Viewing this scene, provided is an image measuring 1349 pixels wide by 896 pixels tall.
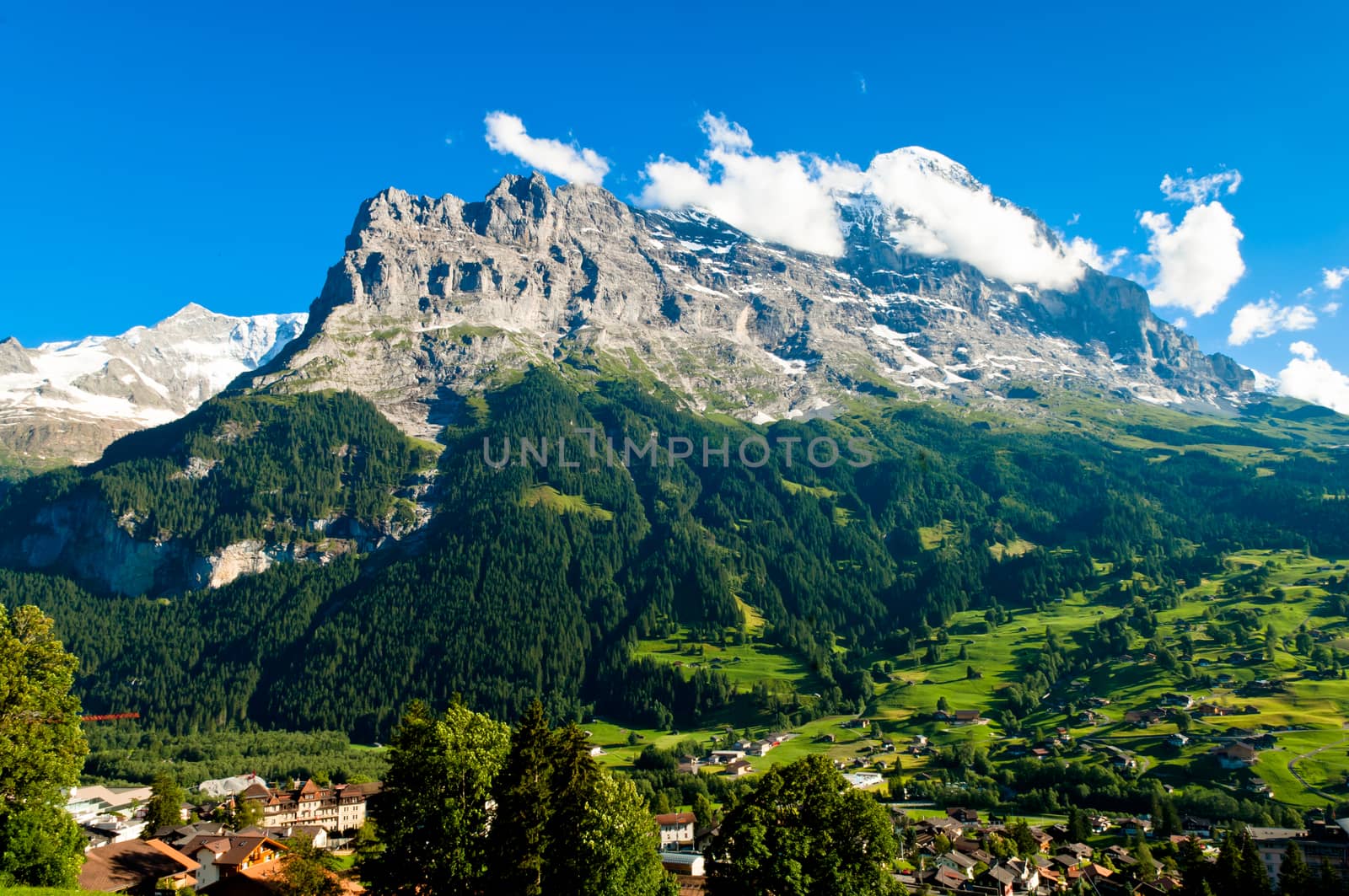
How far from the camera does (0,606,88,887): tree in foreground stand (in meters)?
37.8

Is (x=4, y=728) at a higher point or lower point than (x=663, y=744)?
higher

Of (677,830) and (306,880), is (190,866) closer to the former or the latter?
(306,880)

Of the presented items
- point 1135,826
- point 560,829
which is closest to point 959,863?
point 1135,826

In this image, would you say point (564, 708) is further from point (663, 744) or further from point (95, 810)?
point (95, 810)

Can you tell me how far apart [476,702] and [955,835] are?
118495 mm

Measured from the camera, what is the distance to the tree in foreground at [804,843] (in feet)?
141

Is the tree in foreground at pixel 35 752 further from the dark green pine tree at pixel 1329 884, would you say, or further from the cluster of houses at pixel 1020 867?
the dark green pine tree at pixel 1329 884

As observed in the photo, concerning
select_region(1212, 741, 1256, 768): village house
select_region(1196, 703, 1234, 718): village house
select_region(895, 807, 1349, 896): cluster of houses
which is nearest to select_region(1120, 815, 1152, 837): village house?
select_region(895, 807, 1349, 896): cluster of houses

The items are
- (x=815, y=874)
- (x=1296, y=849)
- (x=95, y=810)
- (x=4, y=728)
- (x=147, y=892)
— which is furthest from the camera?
(x=95, y=810)

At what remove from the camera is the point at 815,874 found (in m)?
43.6

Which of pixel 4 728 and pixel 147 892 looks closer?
pixel 4 728

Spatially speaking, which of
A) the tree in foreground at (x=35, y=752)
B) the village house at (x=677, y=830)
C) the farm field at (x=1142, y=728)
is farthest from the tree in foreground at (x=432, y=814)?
the farm field at (x=1142, y=728)

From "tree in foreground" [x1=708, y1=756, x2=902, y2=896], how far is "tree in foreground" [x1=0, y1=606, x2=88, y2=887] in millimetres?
30824

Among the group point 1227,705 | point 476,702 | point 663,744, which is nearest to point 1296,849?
point 1227,705
